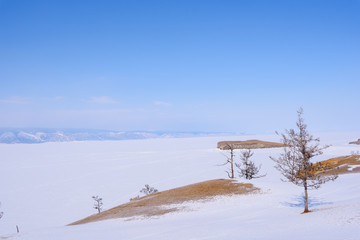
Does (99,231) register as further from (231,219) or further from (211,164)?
(211,164)

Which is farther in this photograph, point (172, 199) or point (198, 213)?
point (172, 199)

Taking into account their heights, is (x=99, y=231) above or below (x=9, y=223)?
above

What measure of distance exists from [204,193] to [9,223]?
6323 cm

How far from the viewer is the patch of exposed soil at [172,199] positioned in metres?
34.2

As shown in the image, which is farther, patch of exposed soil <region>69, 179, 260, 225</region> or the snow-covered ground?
patch of exposed soil <region>69, 179, 260, 225</region>

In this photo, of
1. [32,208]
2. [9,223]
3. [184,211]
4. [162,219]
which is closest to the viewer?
[162,219]

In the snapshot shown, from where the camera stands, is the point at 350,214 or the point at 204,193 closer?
the point at 350,214

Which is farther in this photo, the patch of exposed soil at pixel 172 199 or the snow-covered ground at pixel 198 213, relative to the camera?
the patch of exposed soil at pixel 172 199

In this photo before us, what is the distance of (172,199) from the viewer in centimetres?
3994

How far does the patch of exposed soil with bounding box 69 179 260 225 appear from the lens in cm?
3418

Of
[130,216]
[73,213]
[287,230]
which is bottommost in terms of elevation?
[73,213]

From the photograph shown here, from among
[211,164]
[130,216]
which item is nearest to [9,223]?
[130,216]

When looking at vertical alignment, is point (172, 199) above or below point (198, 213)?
below

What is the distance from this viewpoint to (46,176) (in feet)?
425
